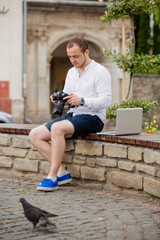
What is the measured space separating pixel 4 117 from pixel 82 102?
25.9 feet

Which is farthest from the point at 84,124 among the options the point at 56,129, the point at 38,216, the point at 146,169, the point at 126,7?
the point at 126,7

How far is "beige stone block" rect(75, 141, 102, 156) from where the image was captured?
22.7ft

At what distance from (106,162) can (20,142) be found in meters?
1.42

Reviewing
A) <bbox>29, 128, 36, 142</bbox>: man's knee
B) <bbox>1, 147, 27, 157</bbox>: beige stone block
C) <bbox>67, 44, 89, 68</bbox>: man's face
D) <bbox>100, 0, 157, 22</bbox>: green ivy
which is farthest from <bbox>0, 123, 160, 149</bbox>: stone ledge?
<bbox>100, 0, 157, 22</bbox>: green ivy

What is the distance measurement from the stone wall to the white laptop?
0.65 feet

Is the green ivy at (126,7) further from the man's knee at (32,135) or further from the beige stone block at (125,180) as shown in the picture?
the beige stone block at (125,180)

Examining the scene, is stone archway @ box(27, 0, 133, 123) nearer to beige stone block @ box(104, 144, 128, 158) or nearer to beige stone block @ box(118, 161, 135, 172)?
beige stone block @ box(104, 144, 128, 158)

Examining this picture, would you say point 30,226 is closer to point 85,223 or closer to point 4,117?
point 85,223

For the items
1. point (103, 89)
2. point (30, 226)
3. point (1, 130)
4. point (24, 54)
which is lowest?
point (30, 226)

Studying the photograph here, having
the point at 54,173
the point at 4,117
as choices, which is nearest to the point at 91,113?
the point at 54,173

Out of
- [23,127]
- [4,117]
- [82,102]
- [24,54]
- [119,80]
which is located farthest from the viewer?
[119,80]

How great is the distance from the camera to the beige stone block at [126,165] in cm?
653

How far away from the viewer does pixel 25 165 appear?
305 inches

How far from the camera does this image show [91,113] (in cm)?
691
